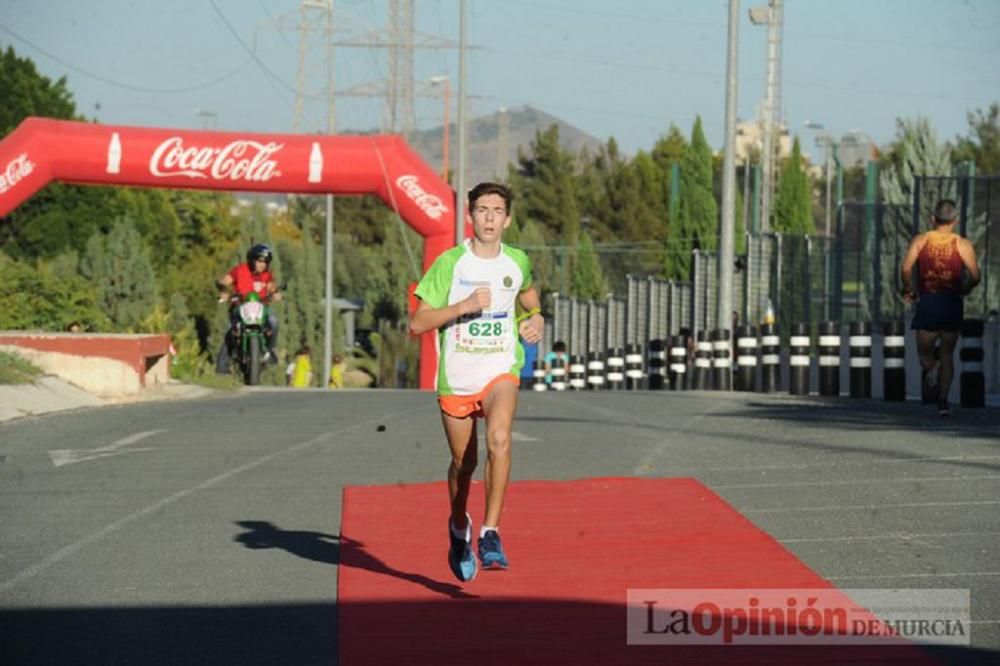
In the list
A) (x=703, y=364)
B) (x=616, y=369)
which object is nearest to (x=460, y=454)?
(x=703, y=364)

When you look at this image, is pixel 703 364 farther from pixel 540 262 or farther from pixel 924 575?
pixel 540 262

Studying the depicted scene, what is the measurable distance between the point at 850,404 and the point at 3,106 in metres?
51.0

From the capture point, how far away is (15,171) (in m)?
33.7

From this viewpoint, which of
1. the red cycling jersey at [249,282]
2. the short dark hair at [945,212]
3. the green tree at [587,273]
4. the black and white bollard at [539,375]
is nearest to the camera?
the short dark hair at [945,212]

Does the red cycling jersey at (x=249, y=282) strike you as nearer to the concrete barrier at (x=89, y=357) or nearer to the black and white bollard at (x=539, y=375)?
the concrete barrier at (x=89, y=357)

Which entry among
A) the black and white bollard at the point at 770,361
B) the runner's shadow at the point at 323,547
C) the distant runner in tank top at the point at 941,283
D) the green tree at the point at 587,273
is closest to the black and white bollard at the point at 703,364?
the black and white bollard at the point at 770,361

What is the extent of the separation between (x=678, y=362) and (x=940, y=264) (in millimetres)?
19234

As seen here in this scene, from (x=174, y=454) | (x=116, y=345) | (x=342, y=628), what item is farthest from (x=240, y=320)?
(x=342, y=628)

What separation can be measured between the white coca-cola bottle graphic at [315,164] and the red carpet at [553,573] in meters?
23.5

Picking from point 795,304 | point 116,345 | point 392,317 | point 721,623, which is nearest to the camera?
point 721,623

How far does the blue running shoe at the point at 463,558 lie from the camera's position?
338 inches

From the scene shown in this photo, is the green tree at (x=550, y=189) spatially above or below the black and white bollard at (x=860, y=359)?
above

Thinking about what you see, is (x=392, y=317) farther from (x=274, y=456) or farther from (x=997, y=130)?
(x=274, y=456)

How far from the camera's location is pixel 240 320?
25547 mm
